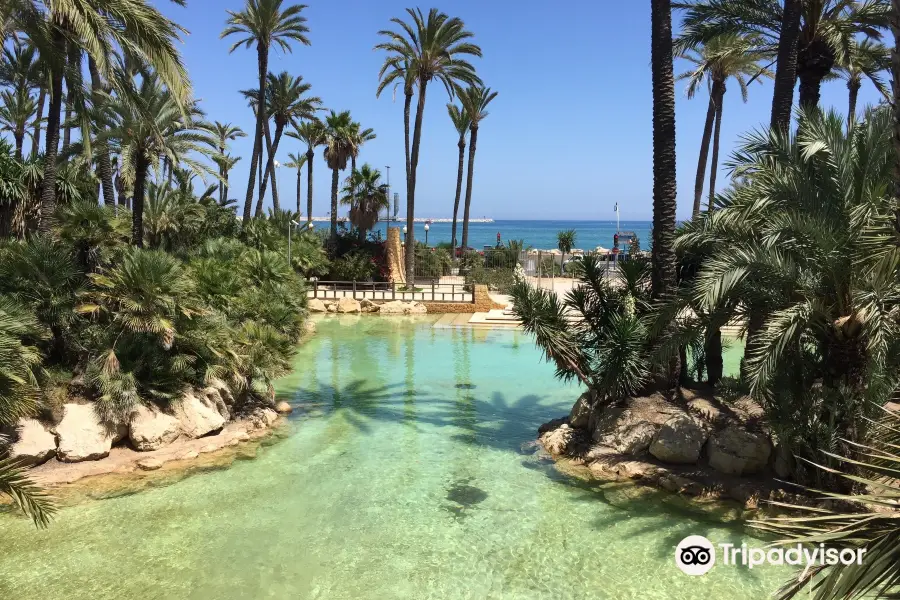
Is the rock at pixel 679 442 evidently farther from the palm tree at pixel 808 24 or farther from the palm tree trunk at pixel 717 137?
the palm tree trunk at pixel 717 137

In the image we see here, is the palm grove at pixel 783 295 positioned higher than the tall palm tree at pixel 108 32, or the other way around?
the tall palm tree at pixel 108 32

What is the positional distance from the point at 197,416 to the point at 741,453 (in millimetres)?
8544

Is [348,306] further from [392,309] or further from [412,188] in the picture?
[412,188]

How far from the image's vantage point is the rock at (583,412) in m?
10.5

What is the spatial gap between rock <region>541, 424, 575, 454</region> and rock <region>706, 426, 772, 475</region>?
231 cm

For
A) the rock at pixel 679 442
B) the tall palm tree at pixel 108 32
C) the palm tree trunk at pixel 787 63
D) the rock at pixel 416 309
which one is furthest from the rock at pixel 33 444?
the rock at pixel 416 309

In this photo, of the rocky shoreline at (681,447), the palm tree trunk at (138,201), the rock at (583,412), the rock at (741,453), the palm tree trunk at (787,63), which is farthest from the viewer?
the palm tree trunk at (138,201)

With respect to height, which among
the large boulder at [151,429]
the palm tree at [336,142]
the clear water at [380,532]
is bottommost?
the clear water at [380,532]

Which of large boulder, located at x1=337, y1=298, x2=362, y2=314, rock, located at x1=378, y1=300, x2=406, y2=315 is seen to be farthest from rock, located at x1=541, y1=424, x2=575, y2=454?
large boulder, located at x1=337, y1=298, x2=362, y2=314

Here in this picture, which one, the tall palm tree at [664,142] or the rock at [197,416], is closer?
the tall palm tree at [664,142]

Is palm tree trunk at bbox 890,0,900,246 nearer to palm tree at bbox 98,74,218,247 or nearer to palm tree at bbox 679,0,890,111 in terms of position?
palm tree at bbox 679,0,890,111

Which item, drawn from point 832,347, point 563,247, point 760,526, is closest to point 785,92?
point 832,347

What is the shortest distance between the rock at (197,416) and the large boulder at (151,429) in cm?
16

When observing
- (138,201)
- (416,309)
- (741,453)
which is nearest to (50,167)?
(138,201)
